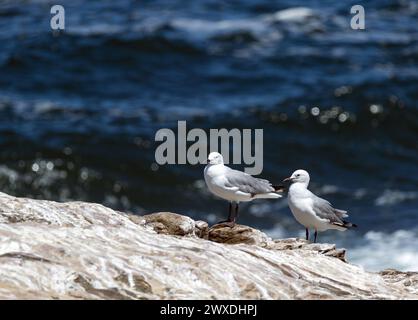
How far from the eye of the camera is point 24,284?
1020 centimetres

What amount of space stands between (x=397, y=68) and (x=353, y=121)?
15.9 feet

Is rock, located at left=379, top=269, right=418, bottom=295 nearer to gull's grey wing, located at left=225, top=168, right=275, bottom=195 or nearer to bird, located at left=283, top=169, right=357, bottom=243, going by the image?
bird, located at left=283, top=169, right=357, bottom=243

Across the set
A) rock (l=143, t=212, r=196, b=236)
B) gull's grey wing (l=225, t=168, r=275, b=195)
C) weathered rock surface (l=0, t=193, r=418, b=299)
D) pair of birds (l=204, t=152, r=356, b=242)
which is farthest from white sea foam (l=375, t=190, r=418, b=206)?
rock (l=143, t=212, r=196, b=236)

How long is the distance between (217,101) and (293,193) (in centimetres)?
1958

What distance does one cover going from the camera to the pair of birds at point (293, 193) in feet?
45.3

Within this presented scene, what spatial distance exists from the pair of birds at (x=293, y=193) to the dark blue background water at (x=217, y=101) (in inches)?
342

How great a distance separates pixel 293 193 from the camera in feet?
45.7

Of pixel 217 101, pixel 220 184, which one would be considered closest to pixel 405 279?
pixel 220 184

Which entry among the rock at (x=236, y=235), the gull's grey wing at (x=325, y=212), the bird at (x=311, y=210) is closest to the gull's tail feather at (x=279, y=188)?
the bird at (x=311, y=210)

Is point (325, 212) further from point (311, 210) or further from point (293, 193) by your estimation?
point (293, 193)

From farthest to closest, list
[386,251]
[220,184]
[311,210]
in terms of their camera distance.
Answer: [386,251] → [220,184] → [311,210]

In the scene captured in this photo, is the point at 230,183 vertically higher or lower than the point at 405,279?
higher

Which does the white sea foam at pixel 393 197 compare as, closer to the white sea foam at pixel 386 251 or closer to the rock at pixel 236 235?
the white sea foam at pixel 386 251

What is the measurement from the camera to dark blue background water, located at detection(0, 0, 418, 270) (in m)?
27.2
